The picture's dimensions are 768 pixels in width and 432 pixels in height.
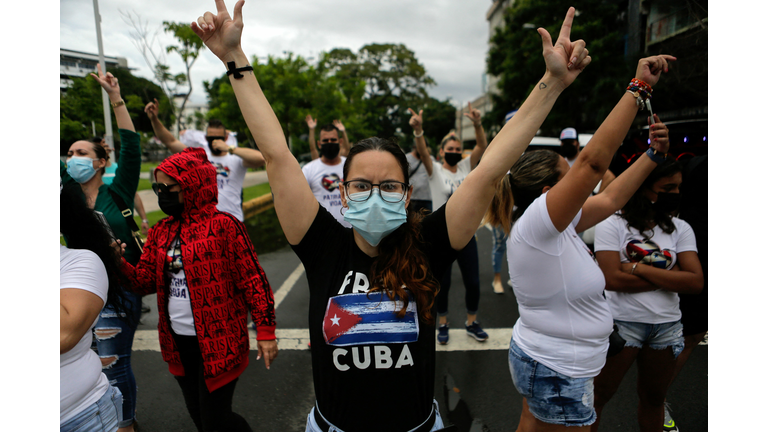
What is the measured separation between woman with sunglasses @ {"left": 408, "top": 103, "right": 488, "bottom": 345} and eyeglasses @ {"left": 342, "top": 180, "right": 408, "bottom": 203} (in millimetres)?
2414

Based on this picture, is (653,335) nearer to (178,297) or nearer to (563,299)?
(563,299)

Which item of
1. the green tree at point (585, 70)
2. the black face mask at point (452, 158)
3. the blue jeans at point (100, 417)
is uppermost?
the green tree at point (585, 70)

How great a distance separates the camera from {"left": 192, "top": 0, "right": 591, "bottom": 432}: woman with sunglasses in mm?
→ 1400

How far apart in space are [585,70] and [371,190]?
22932 mm

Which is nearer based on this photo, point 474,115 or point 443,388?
point 443,388

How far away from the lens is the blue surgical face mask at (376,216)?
146 cm

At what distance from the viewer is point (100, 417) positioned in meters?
1.70

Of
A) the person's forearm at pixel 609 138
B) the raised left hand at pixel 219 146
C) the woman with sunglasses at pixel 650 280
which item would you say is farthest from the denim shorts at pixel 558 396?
the raised left hand at pixel 219 146

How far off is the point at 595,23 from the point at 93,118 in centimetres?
2079

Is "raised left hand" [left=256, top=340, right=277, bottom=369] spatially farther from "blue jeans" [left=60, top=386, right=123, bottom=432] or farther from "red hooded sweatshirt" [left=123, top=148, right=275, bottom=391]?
"blue jeans" [left=60, top=386, right=123, bottom=432]

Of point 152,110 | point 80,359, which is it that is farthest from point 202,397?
point 152,110

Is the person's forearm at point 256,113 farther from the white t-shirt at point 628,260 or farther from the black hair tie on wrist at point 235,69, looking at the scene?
the white t-shirt at point 628,260

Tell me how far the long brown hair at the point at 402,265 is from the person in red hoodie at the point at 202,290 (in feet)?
3.73

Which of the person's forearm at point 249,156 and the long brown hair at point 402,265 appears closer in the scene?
the long brown hair at point 402,265
